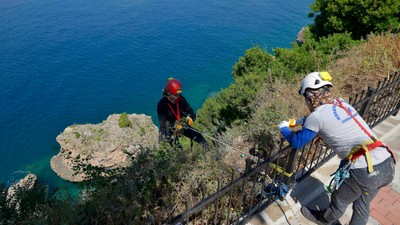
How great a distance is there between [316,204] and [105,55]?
39120mm

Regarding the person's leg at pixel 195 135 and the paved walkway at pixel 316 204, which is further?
the person's leg at pixel 195 135

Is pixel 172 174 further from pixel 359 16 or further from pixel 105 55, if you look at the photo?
pixel 105 55

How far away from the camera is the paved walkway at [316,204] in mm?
4082

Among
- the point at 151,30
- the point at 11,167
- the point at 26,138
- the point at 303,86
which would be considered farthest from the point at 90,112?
the point at 303,86

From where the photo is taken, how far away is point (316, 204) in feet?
14.1

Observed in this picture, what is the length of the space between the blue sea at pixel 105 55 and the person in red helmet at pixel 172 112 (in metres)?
24.6

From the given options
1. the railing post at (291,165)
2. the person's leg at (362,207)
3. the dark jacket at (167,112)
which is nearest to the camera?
the person's leg at (362,207)

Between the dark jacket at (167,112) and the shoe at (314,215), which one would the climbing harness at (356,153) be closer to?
the shoe at (314,215)

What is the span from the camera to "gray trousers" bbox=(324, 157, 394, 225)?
2.99 metres

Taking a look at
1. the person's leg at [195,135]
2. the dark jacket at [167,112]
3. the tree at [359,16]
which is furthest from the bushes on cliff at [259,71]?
the dark jacket at [167,112]

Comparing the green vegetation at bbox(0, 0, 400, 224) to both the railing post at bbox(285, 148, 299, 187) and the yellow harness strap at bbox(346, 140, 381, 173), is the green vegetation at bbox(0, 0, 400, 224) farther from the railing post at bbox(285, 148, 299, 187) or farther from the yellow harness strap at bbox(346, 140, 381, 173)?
the yellow harness strap at bbox(346, 140, 381, 173)

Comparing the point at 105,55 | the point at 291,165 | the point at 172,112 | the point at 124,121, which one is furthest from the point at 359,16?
the point at 105,55

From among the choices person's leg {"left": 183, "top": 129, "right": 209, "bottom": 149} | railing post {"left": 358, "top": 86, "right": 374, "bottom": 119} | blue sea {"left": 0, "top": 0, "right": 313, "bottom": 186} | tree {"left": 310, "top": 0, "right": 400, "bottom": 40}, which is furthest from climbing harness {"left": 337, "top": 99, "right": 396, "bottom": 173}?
blue sea {"left": 0, "top": 0, "right": 313, "bottom": 186}

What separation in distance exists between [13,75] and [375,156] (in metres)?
41.9
